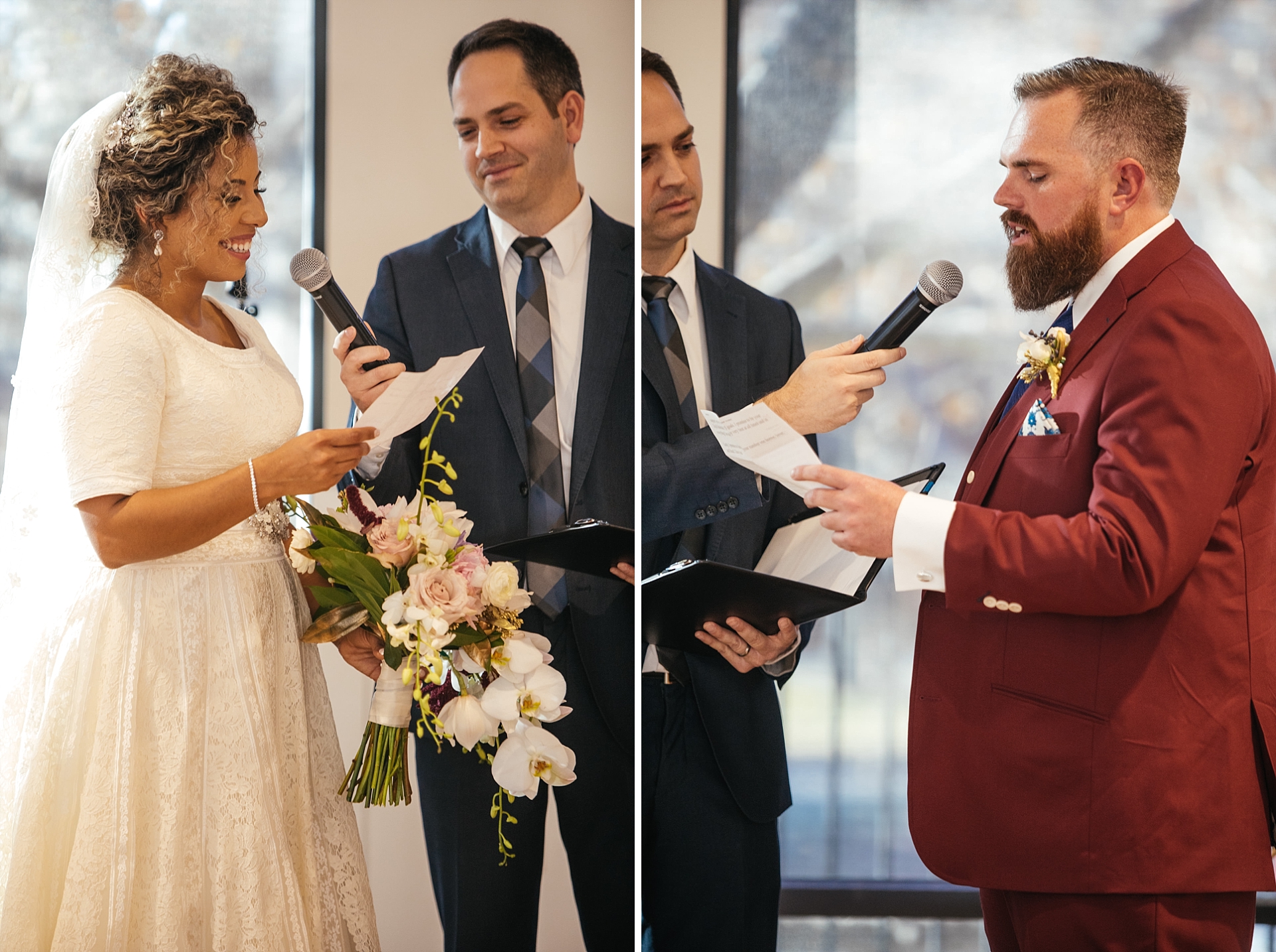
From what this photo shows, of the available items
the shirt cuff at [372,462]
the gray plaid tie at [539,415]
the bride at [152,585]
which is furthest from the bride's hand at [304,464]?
the gray plaid tie at [539,415]

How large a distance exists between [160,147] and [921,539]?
1525 millimetres

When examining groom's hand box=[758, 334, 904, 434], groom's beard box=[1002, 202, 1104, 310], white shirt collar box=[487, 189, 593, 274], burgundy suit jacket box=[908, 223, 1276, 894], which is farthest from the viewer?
white shirt collar box=[487, 189, 593, 274]

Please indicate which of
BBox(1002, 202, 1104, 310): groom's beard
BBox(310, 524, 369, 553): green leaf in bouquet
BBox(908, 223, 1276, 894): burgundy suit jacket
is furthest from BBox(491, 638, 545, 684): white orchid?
BBox(1002, 202, 1104, 310): groom's beard

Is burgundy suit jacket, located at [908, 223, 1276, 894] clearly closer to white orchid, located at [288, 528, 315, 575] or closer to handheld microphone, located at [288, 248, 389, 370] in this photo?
white orchid, located at [288, 528, 315, 575]

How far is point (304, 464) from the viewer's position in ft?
5.74

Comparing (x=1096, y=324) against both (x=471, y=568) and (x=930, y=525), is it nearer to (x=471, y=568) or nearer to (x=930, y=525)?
(x=930, y=525)

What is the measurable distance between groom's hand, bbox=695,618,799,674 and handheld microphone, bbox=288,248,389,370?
3.08 feet

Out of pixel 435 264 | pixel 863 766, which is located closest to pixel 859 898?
pixel 863 766

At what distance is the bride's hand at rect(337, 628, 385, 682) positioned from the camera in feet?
6.44

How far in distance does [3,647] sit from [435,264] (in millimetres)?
1118

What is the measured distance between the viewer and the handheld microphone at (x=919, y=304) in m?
1.91

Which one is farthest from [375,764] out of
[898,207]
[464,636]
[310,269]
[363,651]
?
[898,207]

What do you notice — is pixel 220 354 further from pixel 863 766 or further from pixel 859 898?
pixel 859 898

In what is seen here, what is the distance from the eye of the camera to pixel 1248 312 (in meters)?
1.66
